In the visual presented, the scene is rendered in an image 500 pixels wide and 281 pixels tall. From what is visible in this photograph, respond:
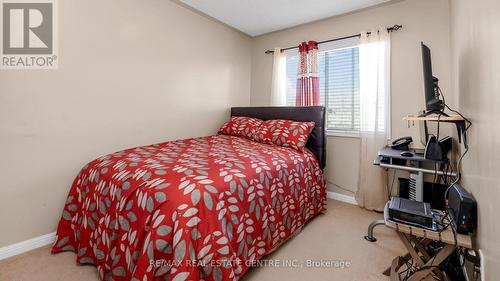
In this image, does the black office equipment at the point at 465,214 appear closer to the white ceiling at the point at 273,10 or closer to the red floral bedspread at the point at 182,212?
the red floral bedspread at the point at 182,212

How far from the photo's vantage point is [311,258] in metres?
1.75

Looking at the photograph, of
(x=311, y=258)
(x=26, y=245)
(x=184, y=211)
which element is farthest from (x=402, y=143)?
(x=26, y=245)

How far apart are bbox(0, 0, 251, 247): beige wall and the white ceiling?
260 mm

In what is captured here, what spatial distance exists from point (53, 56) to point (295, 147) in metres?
2.26

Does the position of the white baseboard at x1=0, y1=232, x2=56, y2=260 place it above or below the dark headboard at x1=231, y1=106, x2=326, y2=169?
below

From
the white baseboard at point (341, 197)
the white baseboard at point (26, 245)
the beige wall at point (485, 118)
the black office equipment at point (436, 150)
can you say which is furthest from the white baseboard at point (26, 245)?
the black office equipment at point (436, 150)

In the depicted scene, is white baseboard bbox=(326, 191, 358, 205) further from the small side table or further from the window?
the small side table

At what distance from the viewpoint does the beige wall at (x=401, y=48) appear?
232 cm

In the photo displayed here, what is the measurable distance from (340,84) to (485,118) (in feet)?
6.77

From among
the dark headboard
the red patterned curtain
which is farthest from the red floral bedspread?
the red patterned curtain

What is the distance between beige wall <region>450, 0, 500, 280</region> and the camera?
893 mm

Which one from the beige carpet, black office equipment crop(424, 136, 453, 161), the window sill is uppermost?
the window sill

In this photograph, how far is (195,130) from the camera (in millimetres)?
3045

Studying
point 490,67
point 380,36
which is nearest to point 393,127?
point 380,36
